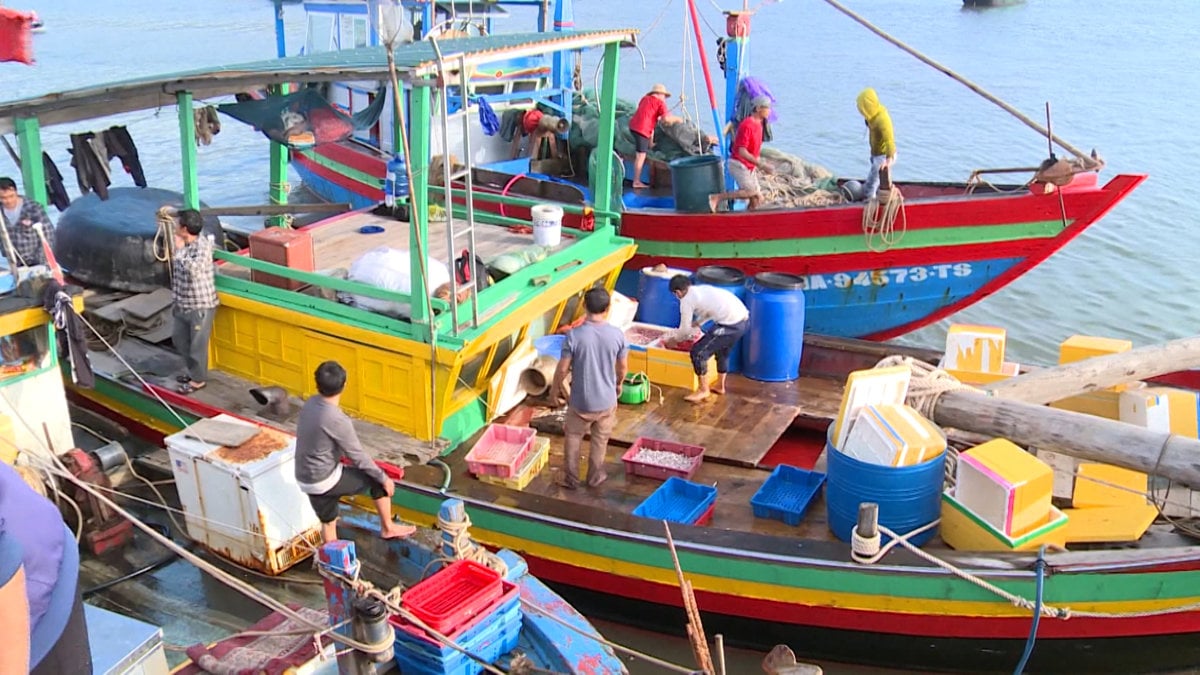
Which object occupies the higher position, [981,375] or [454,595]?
[981,375]

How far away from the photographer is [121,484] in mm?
7223

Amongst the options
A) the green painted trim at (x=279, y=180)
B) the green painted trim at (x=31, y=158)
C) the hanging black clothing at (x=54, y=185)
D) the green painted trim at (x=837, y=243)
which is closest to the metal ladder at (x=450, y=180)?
Result: the green painted trim at (x=31, y=158)

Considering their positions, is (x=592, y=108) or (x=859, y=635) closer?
(x=859, y=635)

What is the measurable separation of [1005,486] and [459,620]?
2.96 metres

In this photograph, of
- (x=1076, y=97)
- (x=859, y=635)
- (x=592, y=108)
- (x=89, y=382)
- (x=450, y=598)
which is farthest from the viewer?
(x=1076, y=97)

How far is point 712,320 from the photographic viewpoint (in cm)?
798

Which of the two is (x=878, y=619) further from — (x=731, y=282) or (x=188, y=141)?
(x=188, y=141)

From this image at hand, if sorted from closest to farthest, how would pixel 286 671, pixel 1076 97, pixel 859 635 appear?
pixel 286 671 < pixel 859 635 < pixel 1076 97

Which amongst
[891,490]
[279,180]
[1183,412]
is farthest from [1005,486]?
[279,180]

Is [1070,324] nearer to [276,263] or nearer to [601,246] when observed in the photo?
[601,246]

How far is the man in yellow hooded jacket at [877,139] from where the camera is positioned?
380 inches

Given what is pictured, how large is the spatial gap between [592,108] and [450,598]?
932 cm

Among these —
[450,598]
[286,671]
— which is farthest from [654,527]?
[286,671]

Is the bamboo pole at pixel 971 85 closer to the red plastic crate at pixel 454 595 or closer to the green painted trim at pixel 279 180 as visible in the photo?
the green painted trim at pixel 279 180
